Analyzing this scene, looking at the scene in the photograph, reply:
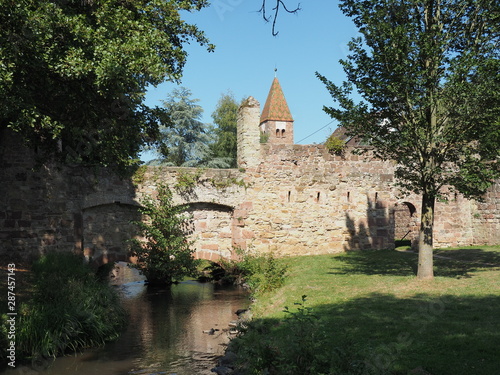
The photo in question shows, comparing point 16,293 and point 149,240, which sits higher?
point 149,240

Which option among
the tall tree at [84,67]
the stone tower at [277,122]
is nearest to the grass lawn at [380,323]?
the tall tree at [84,67]

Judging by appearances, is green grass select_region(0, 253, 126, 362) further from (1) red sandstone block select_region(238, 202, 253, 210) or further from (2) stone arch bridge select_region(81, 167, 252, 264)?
(1) red sandstone block select_region(238, 202, 253, 210)

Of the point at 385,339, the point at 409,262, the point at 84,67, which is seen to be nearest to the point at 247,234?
the point at 409,262

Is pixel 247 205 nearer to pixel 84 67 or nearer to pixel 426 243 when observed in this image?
pixel 426 243

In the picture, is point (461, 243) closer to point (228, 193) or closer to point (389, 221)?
point (389, 221)

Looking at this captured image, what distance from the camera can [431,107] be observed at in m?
10.9

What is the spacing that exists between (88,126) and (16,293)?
12.3 ft

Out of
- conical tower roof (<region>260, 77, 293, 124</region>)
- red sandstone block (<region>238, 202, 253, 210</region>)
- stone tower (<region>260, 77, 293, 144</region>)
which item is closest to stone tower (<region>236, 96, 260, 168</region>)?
red sandstone block (<region>238, 202, 253, 210</region>)

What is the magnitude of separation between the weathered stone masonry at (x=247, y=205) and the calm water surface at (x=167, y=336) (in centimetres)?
217

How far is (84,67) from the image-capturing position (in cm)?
895

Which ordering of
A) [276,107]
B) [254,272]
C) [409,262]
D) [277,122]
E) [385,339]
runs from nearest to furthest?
[385,339]
[409,262]
[254,272]
[277,122]
[276,107]

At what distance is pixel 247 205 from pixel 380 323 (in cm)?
995

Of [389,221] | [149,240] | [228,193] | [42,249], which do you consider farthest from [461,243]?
[42,249]

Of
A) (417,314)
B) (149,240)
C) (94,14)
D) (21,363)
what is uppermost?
(94,14)
